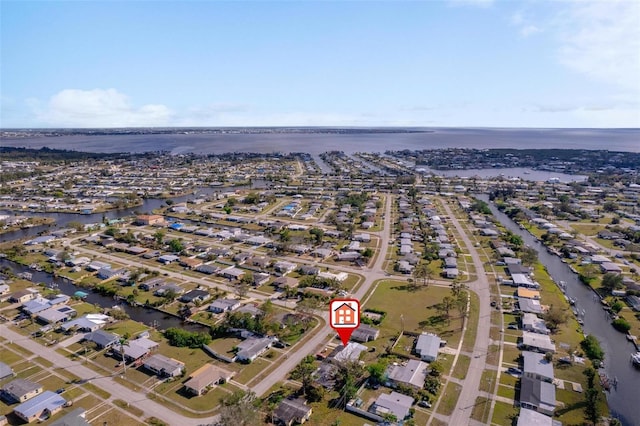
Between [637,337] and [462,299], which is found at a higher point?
[462,299]

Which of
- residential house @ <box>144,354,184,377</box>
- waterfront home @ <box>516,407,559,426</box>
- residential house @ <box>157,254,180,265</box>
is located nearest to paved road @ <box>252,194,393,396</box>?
residential house @ <box>144,354,184,377</box>

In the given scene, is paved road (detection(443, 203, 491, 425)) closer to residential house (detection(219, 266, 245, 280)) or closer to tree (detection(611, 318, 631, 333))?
tree (detection(611, 318, 631, 333))

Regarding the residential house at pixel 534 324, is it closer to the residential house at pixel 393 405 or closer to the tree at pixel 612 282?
the tree at pixel 612 282

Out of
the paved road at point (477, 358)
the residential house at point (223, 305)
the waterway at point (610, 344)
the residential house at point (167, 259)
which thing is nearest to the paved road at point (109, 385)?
the residential house at point (223, 305)

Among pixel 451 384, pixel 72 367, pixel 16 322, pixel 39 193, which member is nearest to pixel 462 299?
pixel 451 384

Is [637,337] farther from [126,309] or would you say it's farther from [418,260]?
[126,309]

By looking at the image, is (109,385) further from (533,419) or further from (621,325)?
(621,325)

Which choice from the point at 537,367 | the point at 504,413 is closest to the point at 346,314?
the point at 504,413
